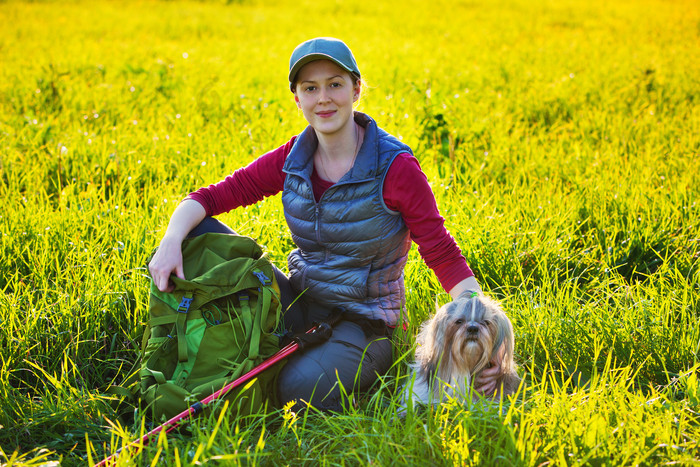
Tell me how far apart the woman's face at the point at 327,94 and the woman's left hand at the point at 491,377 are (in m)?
1.22

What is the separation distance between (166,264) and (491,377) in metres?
1.48

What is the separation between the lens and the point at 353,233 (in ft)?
8.89

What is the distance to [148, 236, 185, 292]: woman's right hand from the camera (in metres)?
2.63

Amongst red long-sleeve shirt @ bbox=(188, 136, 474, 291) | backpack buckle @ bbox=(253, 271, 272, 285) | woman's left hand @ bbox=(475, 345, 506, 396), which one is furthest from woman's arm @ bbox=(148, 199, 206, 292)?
woman's left hand @ bbox=(475, 345, 506, 396)

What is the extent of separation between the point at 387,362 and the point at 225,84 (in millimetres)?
5485

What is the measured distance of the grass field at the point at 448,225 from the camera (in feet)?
7.05

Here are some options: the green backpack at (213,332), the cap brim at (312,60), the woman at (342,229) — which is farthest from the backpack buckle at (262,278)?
the cap brim at (312,60)

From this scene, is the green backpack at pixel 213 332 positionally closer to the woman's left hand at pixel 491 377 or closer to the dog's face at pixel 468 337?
the dog's face at pixel 468 337

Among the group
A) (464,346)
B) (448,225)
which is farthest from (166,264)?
(448,225)

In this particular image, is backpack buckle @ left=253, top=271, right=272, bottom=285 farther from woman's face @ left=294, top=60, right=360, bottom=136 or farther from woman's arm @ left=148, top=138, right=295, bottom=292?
woman's face @ left=294, top=60, right=360, bottom=136

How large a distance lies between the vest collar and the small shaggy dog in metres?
0.72

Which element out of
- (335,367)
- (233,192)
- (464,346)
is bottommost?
(335,367)

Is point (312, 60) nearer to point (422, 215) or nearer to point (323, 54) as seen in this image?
point (323, 54)

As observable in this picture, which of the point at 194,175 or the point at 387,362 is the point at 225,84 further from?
the point at 387,362
